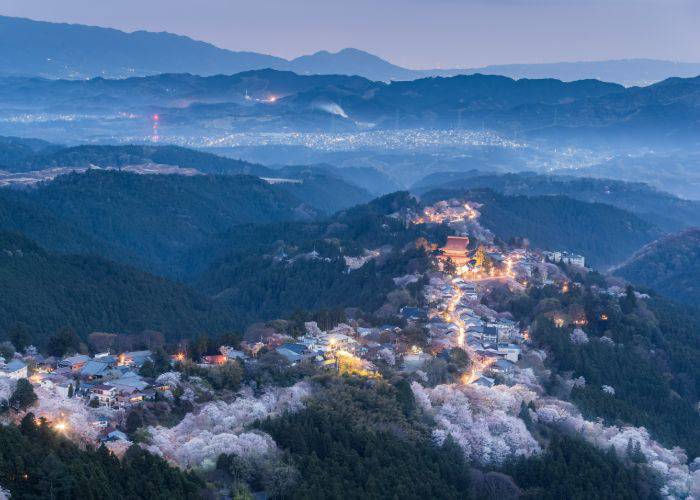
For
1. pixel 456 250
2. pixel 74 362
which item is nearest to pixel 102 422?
pixel 74 362

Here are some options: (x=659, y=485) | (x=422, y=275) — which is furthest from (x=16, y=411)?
(x=422, y=275)

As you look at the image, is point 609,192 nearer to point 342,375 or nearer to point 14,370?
point 342,375

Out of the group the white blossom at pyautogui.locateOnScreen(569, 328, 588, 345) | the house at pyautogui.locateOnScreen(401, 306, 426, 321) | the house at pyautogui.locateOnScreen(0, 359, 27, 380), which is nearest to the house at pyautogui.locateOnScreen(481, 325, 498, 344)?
the house at pyautogui.locateOnScreen(401, 306, 426, 321)

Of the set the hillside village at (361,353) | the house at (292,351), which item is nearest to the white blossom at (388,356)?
the hillside village at (361,353)

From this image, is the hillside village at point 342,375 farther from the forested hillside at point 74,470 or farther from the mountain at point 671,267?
the mountain at point 671,267

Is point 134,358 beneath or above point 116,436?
beneath

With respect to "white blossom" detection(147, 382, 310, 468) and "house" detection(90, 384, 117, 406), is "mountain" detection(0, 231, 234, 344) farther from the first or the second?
"white blossom" detection(147, 382, 310, 468)
